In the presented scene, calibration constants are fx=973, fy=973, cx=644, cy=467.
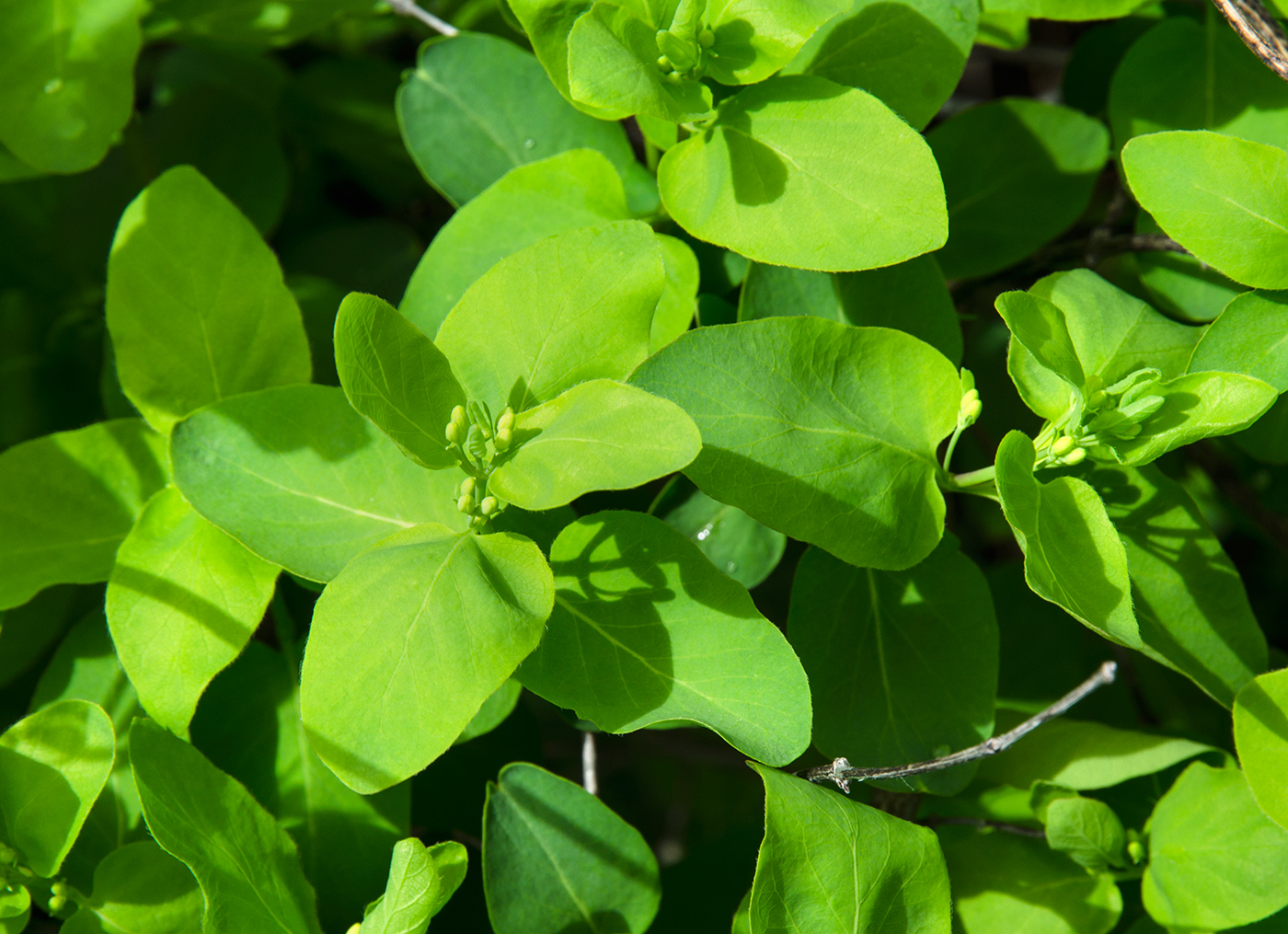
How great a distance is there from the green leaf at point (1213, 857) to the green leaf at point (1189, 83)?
664mm

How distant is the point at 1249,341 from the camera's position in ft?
2.70

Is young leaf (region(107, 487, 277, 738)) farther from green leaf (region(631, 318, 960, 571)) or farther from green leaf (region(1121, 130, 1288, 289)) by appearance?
green leaf (region(1121, 130, 1288, 289))

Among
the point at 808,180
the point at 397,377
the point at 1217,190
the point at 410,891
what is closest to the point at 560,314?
the point at 397,377

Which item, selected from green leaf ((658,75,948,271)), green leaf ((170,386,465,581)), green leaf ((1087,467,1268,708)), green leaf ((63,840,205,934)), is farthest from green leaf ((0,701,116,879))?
green leaf ((1087,467,1268,708))

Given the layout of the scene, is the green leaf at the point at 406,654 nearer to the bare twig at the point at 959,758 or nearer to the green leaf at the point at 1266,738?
the bare twig at the point at 959,758

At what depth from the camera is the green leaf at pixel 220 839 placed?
0.75m

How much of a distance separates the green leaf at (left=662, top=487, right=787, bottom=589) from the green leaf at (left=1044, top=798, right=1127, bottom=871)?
13.0 inches

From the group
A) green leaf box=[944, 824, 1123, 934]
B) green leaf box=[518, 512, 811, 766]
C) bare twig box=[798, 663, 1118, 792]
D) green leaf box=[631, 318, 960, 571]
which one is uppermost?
green leaf box=[631, 318, 960, 571]

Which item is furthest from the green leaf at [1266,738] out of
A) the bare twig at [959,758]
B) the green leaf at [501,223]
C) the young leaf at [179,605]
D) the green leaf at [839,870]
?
the young leaf at [179,605]

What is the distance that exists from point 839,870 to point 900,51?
71 cm

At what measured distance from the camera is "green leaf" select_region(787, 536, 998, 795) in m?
0.88

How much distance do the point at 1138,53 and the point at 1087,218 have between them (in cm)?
26

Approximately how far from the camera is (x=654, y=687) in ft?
2.47

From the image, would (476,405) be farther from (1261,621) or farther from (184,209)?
(1261,621)
